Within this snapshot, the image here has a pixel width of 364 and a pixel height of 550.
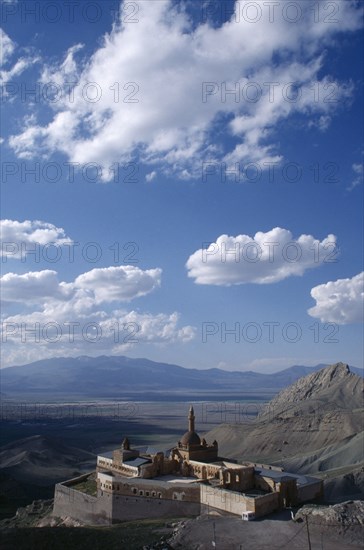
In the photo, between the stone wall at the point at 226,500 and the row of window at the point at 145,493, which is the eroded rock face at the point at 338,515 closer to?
the stone wall at the point at 226,500

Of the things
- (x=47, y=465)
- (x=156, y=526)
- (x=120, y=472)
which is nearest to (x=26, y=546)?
(x=156, y=526)

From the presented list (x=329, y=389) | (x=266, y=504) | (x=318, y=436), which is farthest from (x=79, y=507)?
(x=329, y=389)

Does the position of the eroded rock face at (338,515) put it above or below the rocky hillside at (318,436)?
above

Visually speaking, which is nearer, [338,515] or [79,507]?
[338,515]

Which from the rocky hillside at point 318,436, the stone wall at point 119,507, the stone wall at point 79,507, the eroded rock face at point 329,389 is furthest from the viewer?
the eroded rock face at point 329,389

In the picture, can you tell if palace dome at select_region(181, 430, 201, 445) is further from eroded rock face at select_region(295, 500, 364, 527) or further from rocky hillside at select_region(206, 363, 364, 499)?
rocky hillside at select_region(206, 363, 364, 499)

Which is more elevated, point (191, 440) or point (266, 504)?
point (191, 440)

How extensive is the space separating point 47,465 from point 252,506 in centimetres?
6085

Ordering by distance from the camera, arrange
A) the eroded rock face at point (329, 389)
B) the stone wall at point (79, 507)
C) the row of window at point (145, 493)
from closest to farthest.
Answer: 1. the row of window at point (145, 493)
2. the stone wall at point (79, 507)
3. the eroded rock face at point (329, 389)

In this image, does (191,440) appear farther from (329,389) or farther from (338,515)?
(329,389)

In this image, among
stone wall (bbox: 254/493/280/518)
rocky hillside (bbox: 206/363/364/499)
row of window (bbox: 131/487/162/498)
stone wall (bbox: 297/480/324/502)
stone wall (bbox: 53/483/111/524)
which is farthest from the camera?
rocky hillside (bbox: 206/363/364/499)

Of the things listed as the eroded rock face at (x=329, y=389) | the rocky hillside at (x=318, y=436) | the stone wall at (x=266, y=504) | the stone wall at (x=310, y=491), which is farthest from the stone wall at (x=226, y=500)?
the eroded rock face at (x=329, y=389)

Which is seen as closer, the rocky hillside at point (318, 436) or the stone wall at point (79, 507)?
the stone wall at point (79, 507)

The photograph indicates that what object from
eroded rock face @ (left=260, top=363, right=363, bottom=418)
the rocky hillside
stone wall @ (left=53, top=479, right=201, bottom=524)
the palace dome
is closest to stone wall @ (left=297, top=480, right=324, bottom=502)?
stone wall @ (left=53, top=479, right=201, bottom=524)
